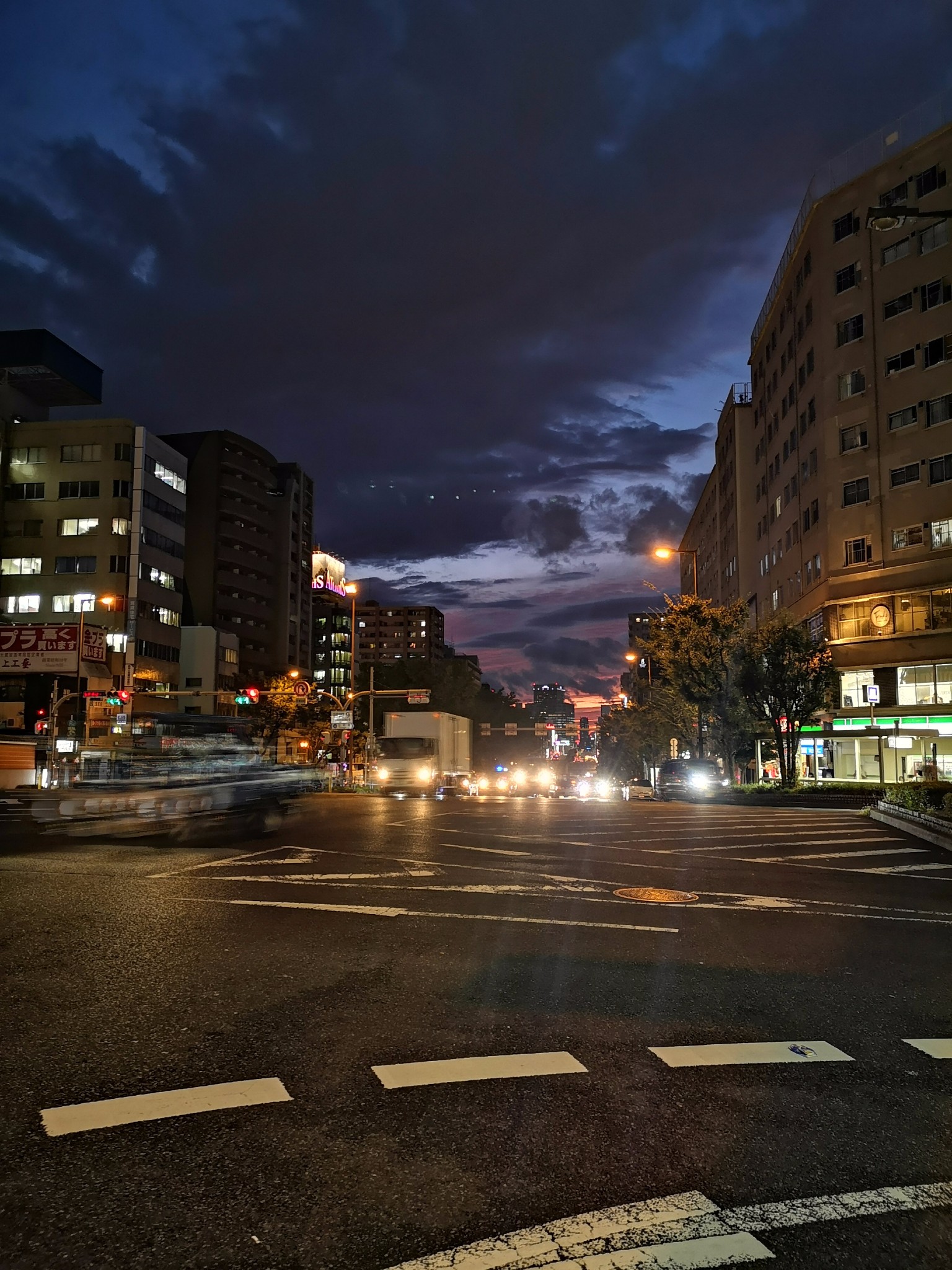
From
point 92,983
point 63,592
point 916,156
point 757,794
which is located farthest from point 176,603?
point 92,983

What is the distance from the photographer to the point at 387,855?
584 inches

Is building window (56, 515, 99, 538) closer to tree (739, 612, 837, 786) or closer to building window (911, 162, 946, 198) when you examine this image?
tree (739, 612, 837, 786)

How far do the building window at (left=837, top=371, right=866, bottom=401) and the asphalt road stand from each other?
4625cm

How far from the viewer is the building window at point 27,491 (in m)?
74.4

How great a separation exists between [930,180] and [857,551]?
19.3 metres

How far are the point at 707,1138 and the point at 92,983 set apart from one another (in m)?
4.57

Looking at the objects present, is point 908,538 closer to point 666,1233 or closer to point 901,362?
point 901,362

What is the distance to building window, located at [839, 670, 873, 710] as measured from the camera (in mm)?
48594

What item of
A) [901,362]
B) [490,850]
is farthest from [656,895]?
[901,362]

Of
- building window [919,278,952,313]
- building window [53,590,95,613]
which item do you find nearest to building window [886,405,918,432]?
building window [919,278,952,313]

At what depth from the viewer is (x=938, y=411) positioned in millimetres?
46219

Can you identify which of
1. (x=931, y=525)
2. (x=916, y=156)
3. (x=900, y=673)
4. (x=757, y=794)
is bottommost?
(x=757, y=794)

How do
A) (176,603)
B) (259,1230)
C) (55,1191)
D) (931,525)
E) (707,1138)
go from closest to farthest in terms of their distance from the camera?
(259,1230) < (55,1191) < (707,1138) < (931,525) < (176,603)

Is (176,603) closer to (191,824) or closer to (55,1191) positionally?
(191,824)
